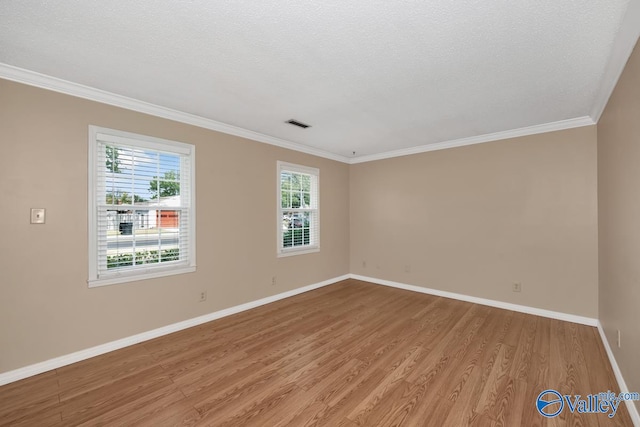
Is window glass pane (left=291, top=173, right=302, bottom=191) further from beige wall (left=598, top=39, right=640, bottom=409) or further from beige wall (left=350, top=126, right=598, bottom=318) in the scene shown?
beige wall (left=598, top=39, right=640, bottom=409)

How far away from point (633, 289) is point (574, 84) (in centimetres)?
180

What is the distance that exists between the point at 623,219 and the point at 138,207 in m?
4.41

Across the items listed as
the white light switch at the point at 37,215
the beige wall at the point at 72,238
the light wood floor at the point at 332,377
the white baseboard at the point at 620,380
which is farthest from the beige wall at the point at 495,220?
the white light switch at the point at 37,215

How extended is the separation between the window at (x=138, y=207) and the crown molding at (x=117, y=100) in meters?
0.30

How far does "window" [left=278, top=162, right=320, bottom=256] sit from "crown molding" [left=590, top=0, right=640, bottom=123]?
12.1ft

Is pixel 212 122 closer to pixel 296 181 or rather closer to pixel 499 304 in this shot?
pixel 296 181

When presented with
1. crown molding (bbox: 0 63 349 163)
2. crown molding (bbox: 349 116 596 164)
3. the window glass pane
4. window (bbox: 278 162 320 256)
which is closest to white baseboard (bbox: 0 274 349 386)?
window (bbox: 278 162 320 256)

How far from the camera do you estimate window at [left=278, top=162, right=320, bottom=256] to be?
4422 millimetres

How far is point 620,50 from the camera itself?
1.86m

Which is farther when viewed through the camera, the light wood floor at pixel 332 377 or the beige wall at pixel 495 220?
the beige wall at pixel 495 220

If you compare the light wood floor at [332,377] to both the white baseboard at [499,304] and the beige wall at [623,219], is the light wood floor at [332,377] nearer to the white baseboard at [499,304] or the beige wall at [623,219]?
the white baseboard at [499,304]

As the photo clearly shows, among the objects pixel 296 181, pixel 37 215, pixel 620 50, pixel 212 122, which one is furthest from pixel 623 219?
pixel 37 215

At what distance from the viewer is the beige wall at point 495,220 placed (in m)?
3.32

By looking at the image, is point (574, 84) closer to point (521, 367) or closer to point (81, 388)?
point (521, 367)
